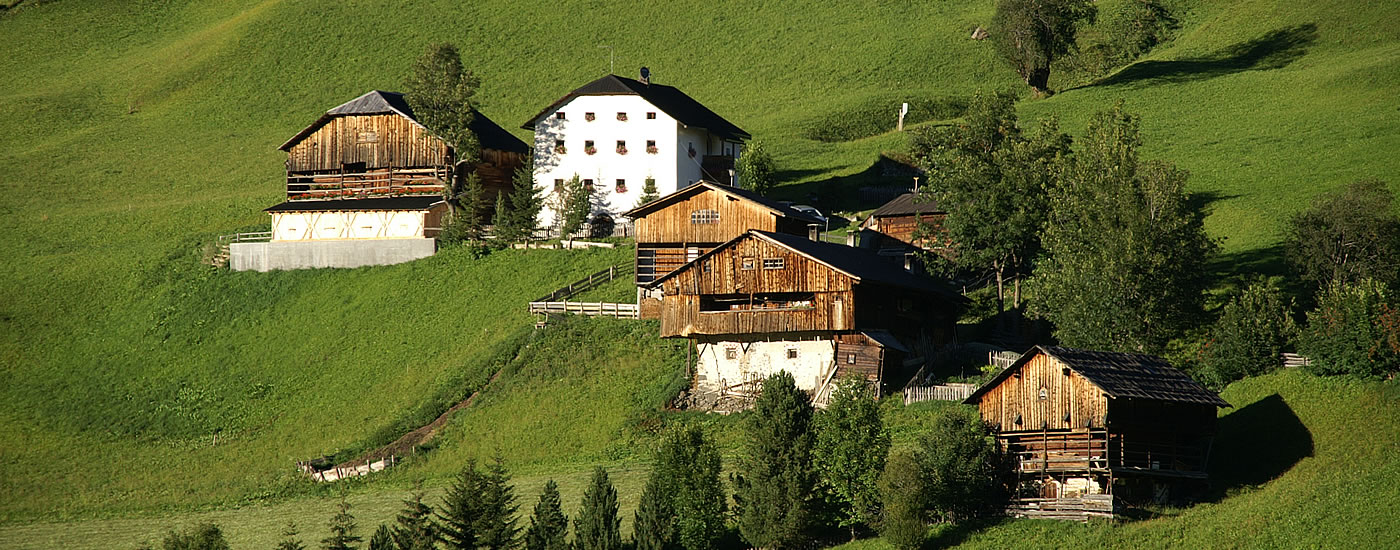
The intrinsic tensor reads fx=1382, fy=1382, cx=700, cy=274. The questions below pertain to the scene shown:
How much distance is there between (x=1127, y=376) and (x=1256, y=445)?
19.5 ft

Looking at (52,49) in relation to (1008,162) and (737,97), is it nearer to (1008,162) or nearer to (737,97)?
(737,97)

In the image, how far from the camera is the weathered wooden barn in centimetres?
5681

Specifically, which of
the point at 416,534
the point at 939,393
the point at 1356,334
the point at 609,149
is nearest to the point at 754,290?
the point at 939,393

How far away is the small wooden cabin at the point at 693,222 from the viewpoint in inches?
2653

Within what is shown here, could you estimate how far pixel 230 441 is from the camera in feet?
203

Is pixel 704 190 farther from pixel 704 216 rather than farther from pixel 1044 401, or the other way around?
pixel 1044 401

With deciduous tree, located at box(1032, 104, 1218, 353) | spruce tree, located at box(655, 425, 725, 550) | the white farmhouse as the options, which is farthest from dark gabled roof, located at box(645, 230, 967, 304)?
the white farmhouse

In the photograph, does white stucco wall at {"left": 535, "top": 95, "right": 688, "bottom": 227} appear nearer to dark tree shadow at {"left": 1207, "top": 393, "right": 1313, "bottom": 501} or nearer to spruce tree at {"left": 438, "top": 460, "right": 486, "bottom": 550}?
spruce tree at {"left": 438, "top": 460, "right": 486, "bottom": 550}

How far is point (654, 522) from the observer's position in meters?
42.8

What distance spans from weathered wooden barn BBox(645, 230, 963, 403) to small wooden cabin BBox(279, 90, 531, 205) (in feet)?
88.7

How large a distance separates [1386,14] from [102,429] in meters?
98.4

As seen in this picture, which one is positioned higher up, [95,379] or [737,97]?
[737,97]

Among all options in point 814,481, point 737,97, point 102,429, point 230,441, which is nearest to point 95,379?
point 102,429

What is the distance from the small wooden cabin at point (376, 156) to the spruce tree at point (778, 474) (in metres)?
40.8
